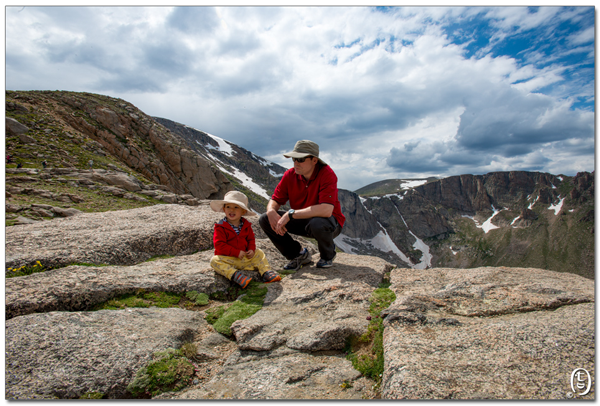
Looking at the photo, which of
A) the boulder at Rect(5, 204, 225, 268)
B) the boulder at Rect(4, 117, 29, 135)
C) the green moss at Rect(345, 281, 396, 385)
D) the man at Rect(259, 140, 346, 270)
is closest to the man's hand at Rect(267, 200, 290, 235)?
the man at Rect(259, 140, 346, 270)

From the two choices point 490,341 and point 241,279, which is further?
point 241,279

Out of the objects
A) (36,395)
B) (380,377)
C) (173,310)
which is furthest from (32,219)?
(380,377)

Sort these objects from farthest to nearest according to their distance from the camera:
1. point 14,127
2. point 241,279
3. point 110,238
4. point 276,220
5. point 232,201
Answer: point 14,127 < point 110,238 < point 276,220 < point 232,201 < point 241,279

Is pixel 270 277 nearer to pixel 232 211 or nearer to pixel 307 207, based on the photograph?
pixel 232 211

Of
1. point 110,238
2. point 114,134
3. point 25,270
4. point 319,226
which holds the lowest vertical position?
point 25,270

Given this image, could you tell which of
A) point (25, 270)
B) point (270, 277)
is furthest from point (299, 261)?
point (25, 270)

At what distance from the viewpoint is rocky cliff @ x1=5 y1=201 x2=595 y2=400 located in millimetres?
3643

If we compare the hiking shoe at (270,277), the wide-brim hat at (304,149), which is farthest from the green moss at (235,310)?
the wide-brim hat at (304,149)

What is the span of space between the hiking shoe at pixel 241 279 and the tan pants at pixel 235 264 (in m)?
0.10

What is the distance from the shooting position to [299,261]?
9.15 meters

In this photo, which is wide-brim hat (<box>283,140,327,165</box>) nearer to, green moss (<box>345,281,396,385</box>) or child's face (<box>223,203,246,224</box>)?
child's face (<box>223,203,246,224</box>)

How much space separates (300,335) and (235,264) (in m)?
3.18

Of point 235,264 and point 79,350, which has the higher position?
point 235,264

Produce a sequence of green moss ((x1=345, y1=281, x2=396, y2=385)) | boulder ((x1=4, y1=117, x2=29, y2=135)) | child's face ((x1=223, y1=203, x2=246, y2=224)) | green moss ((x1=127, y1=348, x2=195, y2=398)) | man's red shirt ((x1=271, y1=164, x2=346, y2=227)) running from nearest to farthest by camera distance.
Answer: green moss ((x1=127, y1=348, x2=195, y2=398))
green moss ((x1=345, y1=281, x2=396, y2=385))
child's face ((x1=223, y1=203, x2=246, y2=224))
man's red shirt ((x1=271, y1=164, x2=346, y2=227))
boulder ((x1=4, y1=117, x2=29, y2=135))
